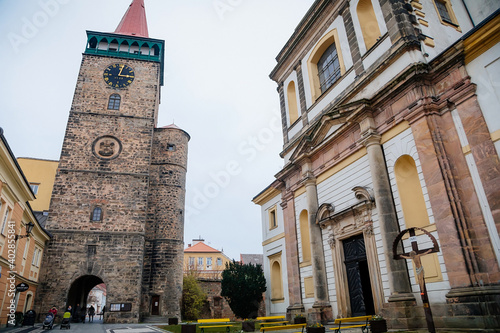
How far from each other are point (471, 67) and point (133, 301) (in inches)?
867

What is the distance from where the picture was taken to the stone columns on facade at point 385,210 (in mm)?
9312

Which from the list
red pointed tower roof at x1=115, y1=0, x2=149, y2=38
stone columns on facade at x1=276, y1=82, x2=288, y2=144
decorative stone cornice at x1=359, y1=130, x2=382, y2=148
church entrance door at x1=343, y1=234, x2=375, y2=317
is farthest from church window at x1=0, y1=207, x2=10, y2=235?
red pointed tower roof at x1=115, y1=0, x2=149, y2=38

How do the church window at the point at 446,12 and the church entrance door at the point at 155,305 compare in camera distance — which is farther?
the church entrance door at the point at 155,305

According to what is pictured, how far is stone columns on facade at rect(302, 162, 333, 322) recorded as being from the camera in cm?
1237

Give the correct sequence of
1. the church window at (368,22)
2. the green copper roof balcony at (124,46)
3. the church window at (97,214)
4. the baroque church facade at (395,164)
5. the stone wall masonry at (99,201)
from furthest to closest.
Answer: the green copper roof balcony at (124,46) < the church window at (97,214) < the stone wall masonry at (99,201) < the church window at (368,22) < the baroque church facade at (395,164)

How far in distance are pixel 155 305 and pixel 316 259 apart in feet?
52.9

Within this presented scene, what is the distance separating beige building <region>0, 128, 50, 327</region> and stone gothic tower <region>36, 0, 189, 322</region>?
445 centimetres

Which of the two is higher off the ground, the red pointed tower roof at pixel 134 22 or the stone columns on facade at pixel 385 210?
the red pointed tower roof at pixel 134 22

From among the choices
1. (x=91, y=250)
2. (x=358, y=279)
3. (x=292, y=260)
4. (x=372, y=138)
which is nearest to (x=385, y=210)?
(x=372, y=138)

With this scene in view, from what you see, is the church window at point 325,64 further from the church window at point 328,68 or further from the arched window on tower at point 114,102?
the arched window on tower at point 114,102

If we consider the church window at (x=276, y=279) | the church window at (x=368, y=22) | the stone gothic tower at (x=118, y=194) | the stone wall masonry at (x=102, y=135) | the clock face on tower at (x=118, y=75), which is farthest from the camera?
the clock face on tower at (x=118, y=75)

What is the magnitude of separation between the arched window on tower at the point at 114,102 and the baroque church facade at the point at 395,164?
660 inches

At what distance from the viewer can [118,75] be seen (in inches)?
1137

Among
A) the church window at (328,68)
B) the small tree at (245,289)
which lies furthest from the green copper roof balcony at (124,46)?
the small tree at (245,289)
